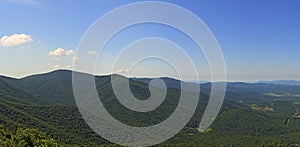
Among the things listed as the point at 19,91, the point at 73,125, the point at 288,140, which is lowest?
the point at 288,140

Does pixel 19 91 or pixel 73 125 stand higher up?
pixel 19 91

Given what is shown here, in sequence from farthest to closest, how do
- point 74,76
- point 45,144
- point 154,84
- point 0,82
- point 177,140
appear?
1. point 0,82
2. point 177,140
3. point 45,144
4. point 154,84
5. point 74,76

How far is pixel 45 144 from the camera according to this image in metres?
33.1

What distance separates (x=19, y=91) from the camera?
520 feet

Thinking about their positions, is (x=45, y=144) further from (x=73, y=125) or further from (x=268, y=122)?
(x=268, y=122)

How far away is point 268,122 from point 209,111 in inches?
6599

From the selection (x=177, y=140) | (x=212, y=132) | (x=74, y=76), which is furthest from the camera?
(x=212, y=132)

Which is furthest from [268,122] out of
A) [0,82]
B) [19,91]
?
[0,82]

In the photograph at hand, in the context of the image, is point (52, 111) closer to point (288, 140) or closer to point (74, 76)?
point (288, 140)

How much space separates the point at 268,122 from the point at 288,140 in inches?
1571

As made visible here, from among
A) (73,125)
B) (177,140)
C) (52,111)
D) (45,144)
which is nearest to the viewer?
(45,144)

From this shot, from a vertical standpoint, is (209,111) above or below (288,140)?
above

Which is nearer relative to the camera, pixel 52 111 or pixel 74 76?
pixel 74 76

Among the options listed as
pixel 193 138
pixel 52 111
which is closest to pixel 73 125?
pixel 52 111
